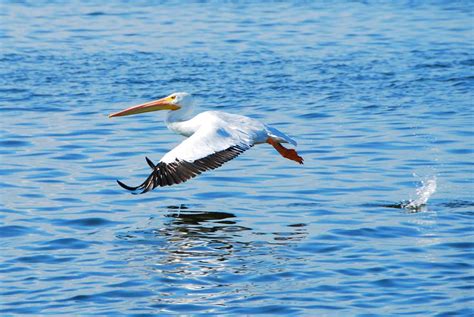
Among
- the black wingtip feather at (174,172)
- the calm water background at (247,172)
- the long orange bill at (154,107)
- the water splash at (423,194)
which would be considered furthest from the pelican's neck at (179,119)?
the water splash at (423,194)

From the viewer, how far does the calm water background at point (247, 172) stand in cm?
736

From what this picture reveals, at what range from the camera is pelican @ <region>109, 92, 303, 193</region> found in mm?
8930

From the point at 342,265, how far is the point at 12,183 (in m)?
4.00

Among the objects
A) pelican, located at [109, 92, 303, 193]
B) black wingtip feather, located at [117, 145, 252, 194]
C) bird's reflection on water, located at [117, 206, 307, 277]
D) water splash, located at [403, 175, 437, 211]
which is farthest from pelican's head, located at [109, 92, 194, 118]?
water splash, located at [403, 175, 437, 211]

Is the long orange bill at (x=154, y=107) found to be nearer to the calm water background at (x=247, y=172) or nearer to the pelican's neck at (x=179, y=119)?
the pelican's neck at (x=179, y=119)

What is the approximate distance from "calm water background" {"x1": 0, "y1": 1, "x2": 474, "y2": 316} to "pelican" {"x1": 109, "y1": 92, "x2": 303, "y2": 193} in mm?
451

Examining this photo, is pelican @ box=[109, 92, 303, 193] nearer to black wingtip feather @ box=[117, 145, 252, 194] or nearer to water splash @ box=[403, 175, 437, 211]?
black wingtip feather @ box=[117, 145, 252, 194]

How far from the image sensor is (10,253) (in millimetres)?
8195

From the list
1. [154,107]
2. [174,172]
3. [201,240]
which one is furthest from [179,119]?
[201,240]

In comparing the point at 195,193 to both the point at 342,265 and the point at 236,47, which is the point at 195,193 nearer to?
the point at 342,265

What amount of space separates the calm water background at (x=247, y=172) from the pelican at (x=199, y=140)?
45cm

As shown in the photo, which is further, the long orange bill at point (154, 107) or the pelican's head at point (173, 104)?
the long orange bill at point (154, 107)

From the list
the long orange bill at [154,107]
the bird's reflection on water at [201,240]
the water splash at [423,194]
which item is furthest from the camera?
the long orange bill at [154,107]

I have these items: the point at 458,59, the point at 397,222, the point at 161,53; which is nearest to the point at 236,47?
the point at 161,53
